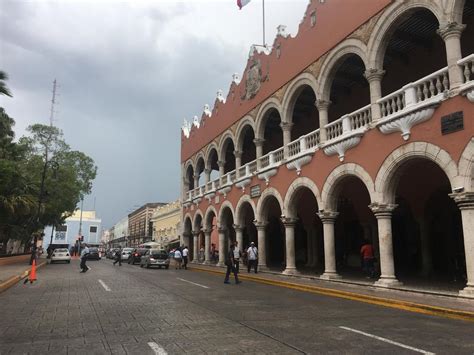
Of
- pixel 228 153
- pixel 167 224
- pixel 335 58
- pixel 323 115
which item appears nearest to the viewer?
pixel 335 58

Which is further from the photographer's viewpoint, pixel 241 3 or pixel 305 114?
pixel 305 114

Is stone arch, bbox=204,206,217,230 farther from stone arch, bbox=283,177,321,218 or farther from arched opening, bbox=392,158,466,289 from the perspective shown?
arched opening, bbox=392,158,466,289

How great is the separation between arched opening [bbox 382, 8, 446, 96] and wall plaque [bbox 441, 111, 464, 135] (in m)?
4.10

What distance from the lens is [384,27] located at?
14.3m

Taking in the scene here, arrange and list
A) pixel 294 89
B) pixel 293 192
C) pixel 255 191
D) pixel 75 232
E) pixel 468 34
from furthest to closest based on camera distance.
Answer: pixel 75 232
pixel 255 191
pixel 294 89
pixel 293 192
pixel 468 34

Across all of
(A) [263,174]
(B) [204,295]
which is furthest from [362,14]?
(B) [204,295]

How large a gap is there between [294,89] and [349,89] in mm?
3232

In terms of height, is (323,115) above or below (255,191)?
above

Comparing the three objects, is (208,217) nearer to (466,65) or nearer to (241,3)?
(241,3)

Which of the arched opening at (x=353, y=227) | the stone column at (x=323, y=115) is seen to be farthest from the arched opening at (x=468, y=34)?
the arched opening at (x=353, y=227)

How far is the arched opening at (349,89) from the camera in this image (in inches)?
754

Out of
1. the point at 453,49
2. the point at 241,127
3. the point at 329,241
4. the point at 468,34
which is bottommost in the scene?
the point at 329,241

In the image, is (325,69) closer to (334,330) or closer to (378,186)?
(378,186)

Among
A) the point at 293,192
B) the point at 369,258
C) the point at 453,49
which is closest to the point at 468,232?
the point at 453,49
